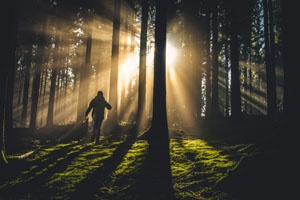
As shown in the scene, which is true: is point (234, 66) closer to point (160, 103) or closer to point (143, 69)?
point (143, 69)

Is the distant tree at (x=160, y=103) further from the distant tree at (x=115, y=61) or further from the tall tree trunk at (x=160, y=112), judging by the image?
the distant tree at (x=115, y=61)

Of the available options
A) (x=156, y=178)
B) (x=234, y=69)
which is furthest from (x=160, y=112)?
(x=234, y=69)

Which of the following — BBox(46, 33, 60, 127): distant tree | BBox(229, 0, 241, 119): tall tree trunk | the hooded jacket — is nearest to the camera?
the hooded jacket

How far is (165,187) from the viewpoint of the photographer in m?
4.89

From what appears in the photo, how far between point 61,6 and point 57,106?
3718 centimetres

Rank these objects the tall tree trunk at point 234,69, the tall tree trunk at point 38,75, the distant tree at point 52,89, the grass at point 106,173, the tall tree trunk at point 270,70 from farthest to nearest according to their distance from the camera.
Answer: the distant tree at point 52,89
the tall tree trunk at point 38,75
the tall tree trunk at point 270,70
the tall tree trunk at point 234,69
the grass at point 106,173

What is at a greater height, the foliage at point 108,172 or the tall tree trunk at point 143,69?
the tall tree trunk at point 143,69

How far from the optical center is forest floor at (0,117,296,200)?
4.43 meters

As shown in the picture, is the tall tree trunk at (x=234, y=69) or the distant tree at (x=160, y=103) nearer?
the distant tree at (x=160, y=103)

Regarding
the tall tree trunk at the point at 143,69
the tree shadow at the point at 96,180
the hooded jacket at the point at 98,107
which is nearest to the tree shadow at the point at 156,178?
the tree shadow at the point at 96,180

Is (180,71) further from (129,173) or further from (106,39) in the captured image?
(129,173)

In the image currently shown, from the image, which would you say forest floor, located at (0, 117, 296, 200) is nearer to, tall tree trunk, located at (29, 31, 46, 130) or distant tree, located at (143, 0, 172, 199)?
distant tree, located at (143, 0, 172, 199)

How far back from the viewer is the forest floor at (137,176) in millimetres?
4430

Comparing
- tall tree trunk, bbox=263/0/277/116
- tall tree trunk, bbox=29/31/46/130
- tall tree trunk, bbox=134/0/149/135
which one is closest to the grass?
tall tree trunk, bbox=134/0/149/135
